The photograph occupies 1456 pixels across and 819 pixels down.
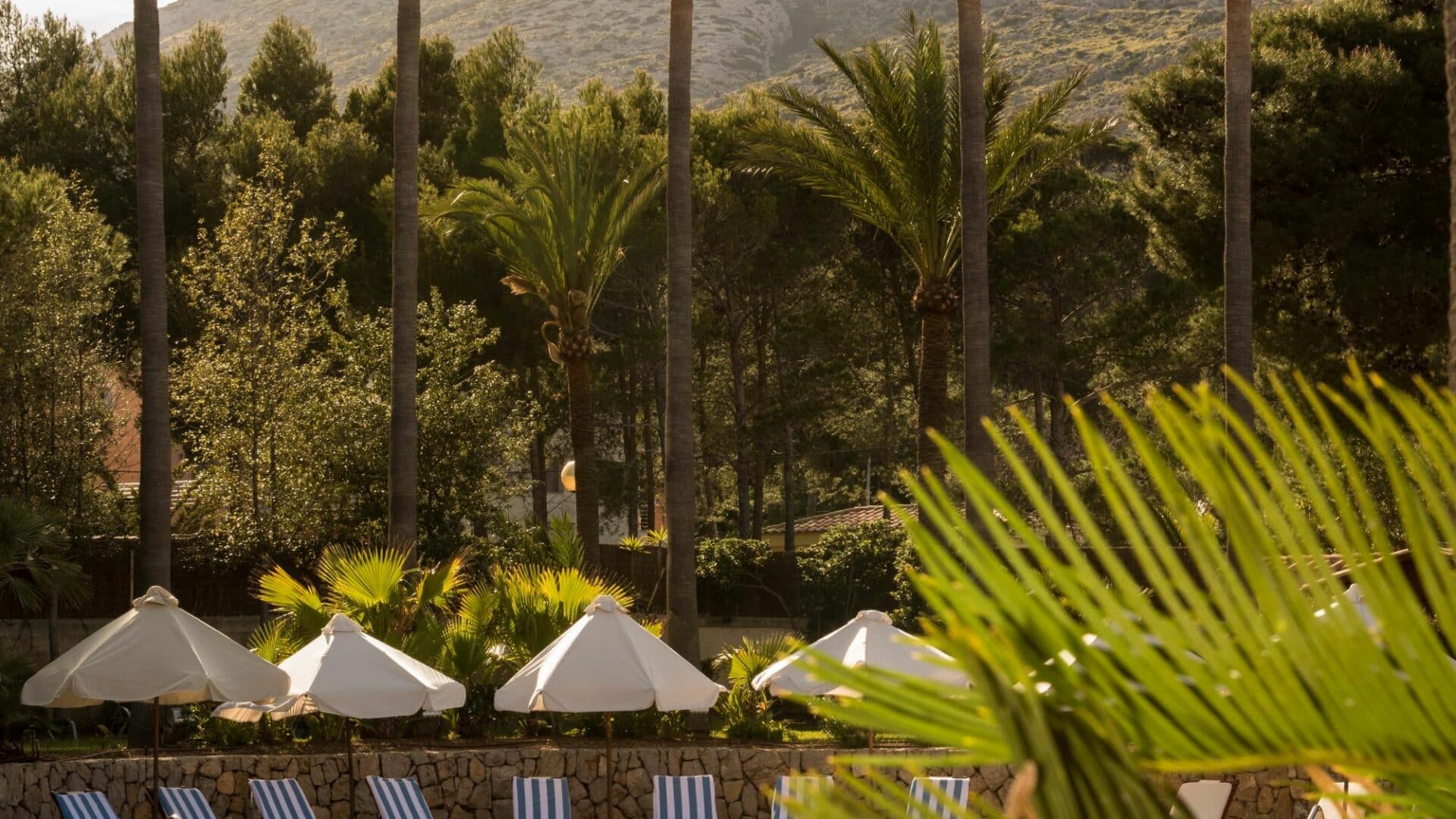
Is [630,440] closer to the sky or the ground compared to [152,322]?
closer to the ground

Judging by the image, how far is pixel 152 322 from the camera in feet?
59.7

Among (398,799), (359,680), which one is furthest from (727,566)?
(359,680)

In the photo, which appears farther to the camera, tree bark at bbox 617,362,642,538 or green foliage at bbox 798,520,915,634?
tree bark at bbox 617,362,642,538

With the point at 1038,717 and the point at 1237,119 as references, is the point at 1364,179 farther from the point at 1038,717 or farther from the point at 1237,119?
the point at 1038,717

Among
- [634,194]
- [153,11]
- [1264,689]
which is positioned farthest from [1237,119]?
[1264,689]

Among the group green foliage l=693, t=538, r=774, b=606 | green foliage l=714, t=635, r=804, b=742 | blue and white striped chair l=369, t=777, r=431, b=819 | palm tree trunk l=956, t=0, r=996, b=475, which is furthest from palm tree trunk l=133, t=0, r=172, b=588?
green foliage l=693, t=538, r=774, b=606

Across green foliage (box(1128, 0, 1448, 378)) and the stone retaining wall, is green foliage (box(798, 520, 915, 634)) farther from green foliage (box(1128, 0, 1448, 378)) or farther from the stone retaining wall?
the stone retaining wall

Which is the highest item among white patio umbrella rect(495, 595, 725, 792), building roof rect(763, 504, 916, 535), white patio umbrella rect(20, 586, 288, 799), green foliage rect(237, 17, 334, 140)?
green foliage rect(237, 17, 334, 140)

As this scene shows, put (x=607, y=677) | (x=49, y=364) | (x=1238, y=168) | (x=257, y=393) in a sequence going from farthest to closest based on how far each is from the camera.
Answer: (x=257, y=393) < (x=49, y=364) < (x=1238, y=168) < (x=607, y=677)

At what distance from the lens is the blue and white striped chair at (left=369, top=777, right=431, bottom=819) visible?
1266 centimetres

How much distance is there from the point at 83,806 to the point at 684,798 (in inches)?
189

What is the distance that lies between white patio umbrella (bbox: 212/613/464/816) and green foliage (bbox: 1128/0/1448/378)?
15.3 m

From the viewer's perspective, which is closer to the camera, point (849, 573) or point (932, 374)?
point (932, 374)

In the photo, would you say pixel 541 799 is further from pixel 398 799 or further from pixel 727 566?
pixel 727 566
